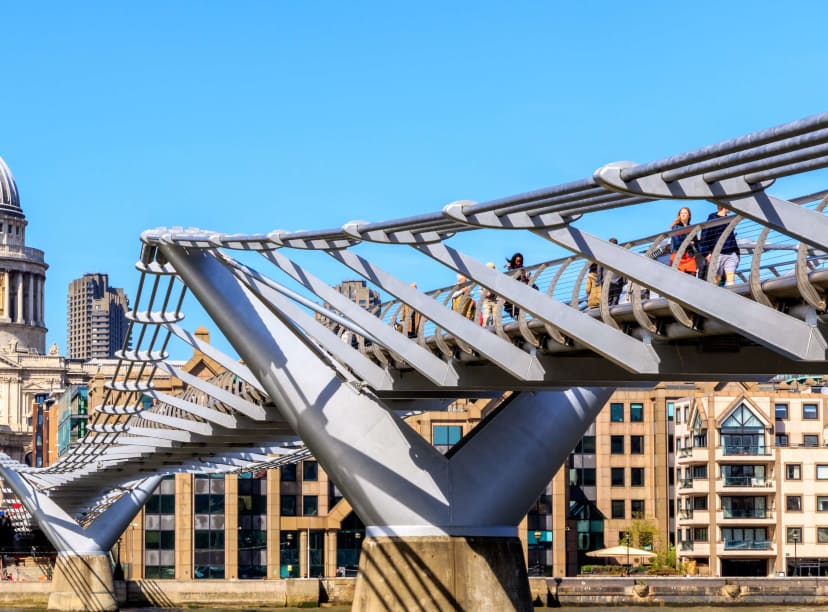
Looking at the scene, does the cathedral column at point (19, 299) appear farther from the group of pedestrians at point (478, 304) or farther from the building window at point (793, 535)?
the group of pedestrians at point (478, 304)

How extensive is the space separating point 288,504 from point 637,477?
15.8 meters

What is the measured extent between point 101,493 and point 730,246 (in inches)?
2125

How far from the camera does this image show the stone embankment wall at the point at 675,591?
→ 7225 cm

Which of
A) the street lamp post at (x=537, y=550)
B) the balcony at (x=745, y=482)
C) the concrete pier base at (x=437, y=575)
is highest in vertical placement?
the balcony at (x=745, y=482)

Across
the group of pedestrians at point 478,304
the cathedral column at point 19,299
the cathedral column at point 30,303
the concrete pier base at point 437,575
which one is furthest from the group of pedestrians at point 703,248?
the cathedral column at point 30,303

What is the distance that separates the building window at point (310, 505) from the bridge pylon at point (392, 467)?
54.5m

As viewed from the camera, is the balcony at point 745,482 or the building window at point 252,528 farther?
the building window at point 252,528

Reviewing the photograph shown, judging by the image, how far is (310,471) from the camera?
85.5 metres

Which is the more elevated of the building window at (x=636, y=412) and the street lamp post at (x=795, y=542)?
the building window at (x=636, y=412)

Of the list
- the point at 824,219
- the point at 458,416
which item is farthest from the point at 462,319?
the point at 458,416

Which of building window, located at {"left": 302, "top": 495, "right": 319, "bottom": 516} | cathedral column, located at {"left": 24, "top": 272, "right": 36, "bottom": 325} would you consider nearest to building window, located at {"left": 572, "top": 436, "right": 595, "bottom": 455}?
building window, located at {"left": 302, "top": 495, "right": 319, "bottom": 516}

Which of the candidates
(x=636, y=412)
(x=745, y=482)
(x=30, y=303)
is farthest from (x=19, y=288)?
(x=745, y=482)

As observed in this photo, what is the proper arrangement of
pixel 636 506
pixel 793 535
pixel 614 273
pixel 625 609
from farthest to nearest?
1. pixel 636 506
2. pixel 793 535
3. pixel 625 609
4. pixel 614 273

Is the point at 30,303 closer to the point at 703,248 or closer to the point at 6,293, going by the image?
the point at 6,293
